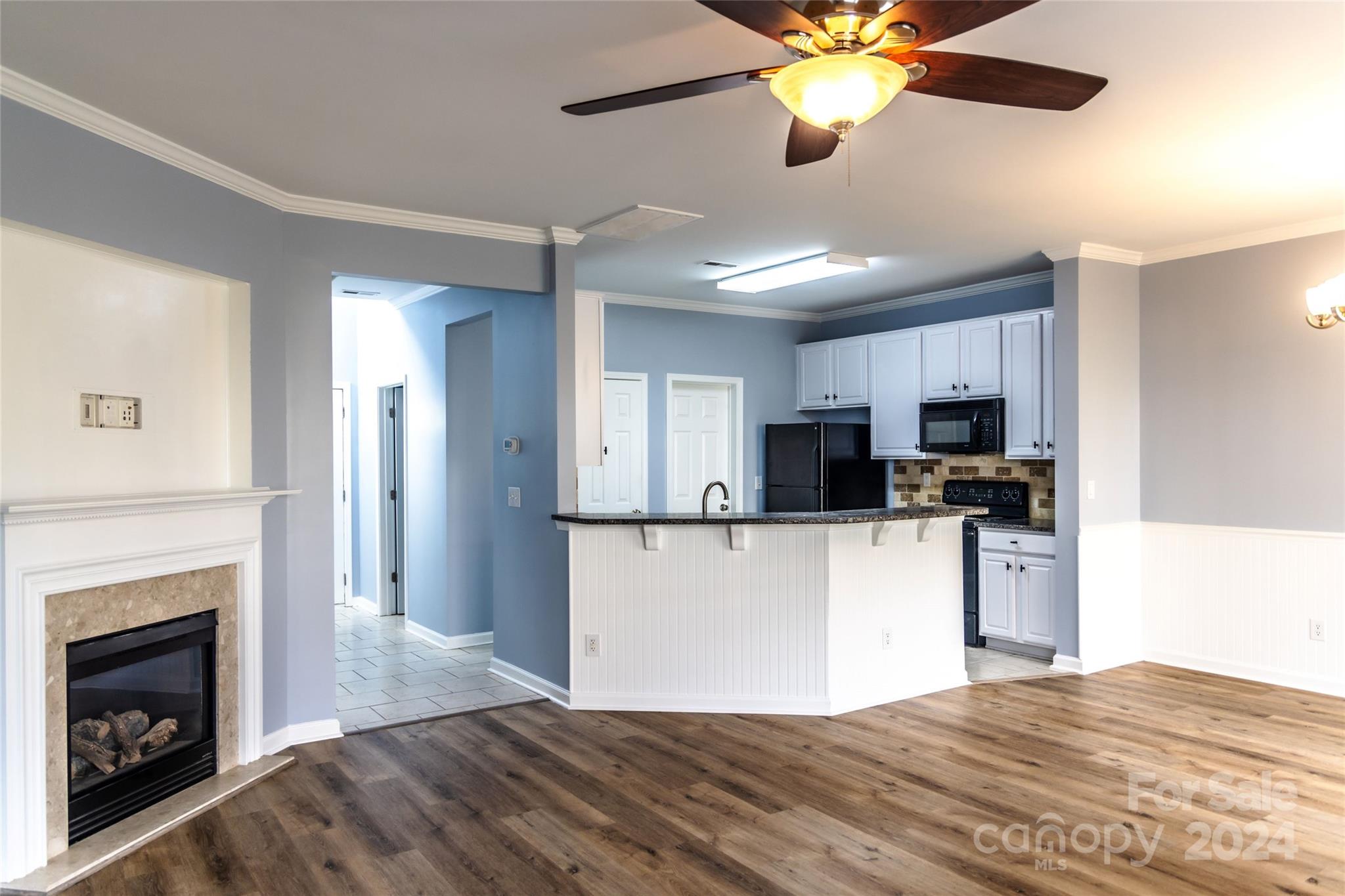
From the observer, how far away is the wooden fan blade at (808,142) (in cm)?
→ 253

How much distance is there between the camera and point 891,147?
341 centimetres

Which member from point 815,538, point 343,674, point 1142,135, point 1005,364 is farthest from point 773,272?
point 343,674

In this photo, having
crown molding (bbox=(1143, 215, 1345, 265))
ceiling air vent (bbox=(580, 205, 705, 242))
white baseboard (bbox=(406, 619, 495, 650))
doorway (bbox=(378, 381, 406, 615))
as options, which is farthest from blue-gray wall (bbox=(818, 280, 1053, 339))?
white baseboard (bbox=(406, 619, 495, 650))

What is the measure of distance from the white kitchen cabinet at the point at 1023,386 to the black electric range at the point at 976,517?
0.42 metres

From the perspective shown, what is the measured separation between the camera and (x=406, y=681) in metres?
5.07

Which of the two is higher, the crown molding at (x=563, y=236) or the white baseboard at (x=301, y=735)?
the crown molding at (x=563, y=236)

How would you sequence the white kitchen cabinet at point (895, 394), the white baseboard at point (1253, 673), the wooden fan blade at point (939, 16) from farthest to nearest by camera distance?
the white kitchen cabinet at point (895, 394) → the white baseboard at point (1253, 673) → the wooden fan blade at point (939, 16)

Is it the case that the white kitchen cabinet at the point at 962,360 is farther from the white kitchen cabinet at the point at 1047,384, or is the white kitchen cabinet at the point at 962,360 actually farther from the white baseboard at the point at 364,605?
the white baseboard at the point at 364,605

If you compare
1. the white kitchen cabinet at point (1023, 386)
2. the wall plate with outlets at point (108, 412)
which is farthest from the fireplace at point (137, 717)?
the white kitchen cabinet at point (1023, 386)

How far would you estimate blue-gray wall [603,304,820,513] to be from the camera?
683cm

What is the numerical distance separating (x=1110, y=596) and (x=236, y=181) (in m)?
5.13

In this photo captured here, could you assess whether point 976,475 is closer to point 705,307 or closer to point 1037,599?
point 1037,599

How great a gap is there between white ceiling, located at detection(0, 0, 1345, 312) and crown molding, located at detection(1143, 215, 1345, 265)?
147mm

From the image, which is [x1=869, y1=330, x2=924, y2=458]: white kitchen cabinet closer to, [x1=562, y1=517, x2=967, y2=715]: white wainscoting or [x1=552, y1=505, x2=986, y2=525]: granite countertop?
[x1=552, y1=505, x2=986, y2=525]: granite countertop
